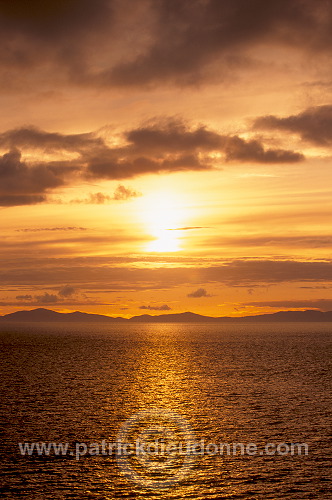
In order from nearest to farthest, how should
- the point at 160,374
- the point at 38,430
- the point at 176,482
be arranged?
the point at 176,482 → the point at 38,430 → the point at 160,374

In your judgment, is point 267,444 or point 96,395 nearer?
point 267,444

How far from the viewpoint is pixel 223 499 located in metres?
36.8

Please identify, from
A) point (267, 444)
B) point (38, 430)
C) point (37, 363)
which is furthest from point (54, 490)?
point (37, 363)

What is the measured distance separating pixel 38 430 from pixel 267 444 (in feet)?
76.3

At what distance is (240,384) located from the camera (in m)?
95.9

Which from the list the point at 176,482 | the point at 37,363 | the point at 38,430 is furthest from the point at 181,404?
the point at 37,363

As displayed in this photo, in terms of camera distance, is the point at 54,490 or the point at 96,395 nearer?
the point at 54,490

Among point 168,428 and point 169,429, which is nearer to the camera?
point 169,429

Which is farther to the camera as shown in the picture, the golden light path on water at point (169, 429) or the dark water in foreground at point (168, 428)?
the golden light path on water at point (169, 429)

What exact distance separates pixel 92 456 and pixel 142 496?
10321 mm

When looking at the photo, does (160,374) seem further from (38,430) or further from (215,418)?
(38,430)

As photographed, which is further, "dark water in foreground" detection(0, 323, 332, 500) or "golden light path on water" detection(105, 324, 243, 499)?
"golden light path on water" detection(105, 324, 243, 499)

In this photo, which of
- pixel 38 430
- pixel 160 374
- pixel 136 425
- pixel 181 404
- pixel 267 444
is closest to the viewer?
pixel 267 444

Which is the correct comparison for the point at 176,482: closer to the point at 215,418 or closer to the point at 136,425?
the point at 136,425
